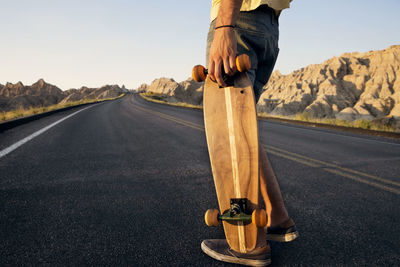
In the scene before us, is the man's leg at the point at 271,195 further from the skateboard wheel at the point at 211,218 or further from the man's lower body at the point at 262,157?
the skateboard wheel at the point at 211,218

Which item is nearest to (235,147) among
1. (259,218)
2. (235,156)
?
(235,156)

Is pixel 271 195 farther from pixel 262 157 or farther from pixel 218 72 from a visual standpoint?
pixel 218 72

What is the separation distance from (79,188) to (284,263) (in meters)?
2.18

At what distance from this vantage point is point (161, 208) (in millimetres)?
2283

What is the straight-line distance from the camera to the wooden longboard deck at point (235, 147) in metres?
1.55

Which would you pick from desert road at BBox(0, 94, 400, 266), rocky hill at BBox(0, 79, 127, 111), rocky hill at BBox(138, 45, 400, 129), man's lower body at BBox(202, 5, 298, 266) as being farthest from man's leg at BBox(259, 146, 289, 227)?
rocky hill at BBox(0, 79, 127, 111)

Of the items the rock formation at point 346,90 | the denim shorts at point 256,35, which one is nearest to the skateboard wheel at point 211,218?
the denim shorts at point 256,35

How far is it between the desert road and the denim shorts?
119cm

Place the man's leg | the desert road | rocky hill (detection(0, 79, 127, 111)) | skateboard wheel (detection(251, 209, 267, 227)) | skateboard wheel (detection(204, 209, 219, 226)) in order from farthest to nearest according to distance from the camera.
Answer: rocky hill (detection(0, 79, 127, 111)) → the man's leg → the desert road → skateboard wheel (detection(204, 209, 219, 226)) → skateboard wheel (detection(251, 209, 267, 227))

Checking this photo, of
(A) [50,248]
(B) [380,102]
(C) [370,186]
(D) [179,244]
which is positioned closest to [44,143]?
(A) [50,248]

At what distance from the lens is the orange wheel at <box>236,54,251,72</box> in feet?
4.54

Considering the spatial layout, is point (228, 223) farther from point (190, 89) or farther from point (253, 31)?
point (190, 89)

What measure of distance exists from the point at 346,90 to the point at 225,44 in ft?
155

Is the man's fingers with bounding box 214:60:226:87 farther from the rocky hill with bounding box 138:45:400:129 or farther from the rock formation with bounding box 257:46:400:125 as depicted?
the rock formation with bounding box 257:46:400:125
